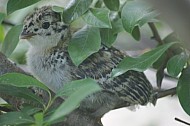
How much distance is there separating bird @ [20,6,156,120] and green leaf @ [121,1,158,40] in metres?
Result: 0.26

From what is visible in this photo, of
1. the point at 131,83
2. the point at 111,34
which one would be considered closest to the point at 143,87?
the point at 131,83

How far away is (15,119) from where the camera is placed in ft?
3.14

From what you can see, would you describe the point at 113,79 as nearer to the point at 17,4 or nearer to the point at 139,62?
the point at 139,62

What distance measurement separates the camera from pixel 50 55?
155 centimetres

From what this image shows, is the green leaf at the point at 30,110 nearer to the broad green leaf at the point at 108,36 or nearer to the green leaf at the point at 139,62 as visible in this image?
the green leaf at the point at 139,62

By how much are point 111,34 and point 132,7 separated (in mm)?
122

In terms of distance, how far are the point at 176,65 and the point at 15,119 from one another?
1.56ft

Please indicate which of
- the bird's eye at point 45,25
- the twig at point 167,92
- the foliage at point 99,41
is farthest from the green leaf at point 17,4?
the twig at point 167,92

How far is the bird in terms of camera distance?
1.45 m

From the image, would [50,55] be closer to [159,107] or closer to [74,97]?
[74,97]

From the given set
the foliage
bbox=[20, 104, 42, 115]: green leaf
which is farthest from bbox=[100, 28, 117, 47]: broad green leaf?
bbox=[20, 104, 42, 115]: green leaf

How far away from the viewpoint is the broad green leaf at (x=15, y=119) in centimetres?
94

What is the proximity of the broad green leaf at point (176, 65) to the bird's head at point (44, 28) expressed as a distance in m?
0.43

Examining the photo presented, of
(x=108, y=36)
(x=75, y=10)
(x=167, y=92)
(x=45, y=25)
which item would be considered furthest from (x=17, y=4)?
(x=167, y=92)
